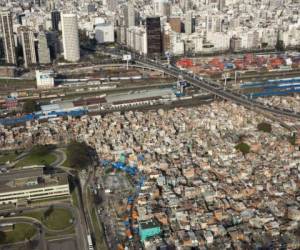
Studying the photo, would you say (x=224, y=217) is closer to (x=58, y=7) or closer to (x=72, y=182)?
(x=72, y=182)

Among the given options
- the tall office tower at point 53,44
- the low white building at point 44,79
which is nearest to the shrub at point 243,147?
the low white building at point 44,79

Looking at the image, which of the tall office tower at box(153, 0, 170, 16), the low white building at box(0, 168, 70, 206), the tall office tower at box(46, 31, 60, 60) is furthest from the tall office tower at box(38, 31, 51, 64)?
the tall office tower at box(153, 0, 170, 16)

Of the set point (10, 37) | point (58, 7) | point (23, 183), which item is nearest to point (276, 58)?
point (10, 37)

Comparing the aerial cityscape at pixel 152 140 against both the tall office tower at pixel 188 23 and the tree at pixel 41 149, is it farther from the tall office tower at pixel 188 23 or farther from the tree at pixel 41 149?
the tall office tower at pixel 188 23

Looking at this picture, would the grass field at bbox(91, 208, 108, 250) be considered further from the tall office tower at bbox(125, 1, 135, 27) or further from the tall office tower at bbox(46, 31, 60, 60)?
the tall office tower at bbox(125, 1, 135, 27)

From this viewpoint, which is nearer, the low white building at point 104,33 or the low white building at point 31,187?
the low white building at point 31,187

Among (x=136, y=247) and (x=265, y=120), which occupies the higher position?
(x=265, y=120)

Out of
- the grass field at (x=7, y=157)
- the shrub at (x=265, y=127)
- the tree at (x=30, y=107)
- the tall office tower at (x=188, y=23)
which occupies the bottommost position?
the grass field at (x=7, y=157)
